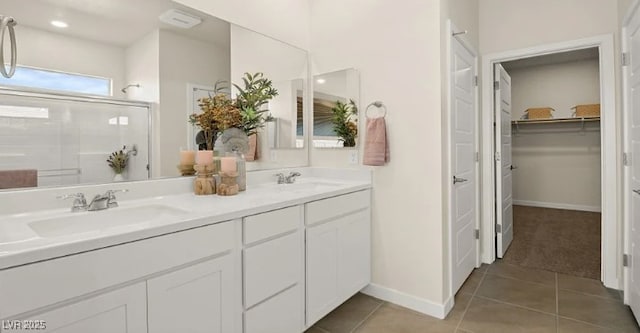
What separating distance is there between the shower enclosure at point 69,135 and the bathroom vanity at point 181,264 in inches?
4.4

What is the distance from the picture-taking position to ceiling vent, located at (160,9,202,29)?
6.03ft

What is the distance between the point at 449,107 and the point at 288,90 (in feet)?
4.19

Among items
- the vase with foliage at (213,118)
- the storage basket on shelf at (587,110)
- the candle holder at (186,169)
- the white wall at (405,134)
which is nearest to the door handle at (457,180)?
the white wall at (405,134)

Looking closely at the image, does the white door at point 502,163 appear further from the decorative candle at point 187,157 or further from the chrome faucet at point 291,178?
the decorative candle at point 187,157

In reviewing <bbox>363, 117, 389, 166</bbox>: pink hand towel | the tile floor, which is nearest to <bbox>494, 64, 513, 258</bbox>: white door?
the tile floor

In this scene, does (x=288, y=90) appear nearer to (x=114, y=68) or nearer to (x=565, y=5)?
(x=114, y=68)

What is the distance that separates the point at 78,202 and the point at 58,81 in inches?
22.2

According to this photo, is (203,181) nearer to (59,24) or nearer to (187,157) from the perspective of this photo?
(187,157)

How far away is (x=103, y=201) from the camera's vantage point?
4.72 ft

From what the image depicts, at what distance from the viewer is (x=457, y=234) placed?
245 centimetres

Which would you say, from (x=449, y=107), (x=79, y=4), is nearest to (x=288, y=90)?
(x=449, y=107)

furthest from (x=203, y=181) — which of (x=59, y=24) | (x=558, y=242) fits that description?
(x=558, y=242)

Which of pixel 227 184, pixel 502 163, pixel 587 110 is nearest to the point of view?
pixel 227 184

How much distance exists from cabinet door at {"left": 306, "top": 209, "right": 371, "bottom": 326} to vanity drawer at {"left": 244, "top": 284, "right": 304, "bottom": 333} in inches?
3.7
